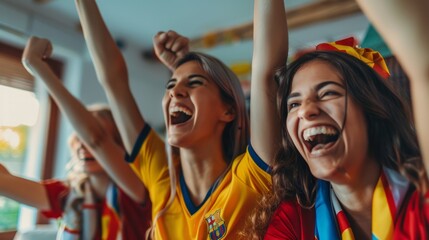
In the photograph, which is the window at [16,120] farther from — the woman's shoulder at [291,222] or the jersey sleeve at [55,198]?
the woman's shoulder at [291,222]

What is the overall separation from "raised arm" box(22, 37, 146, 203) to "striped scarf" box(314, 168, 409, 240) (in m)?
0.63

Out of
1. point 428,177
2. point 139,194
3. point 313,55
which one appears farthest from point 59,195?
point 428,177

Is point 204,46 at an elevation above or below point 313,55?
above

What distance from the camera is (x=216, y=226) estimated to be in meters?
0.68

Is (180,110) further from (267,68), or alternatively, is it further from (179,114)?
(267,68)

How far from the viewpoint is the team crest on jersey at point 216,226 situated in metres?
0.67

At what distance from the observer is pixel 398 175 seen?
48cm

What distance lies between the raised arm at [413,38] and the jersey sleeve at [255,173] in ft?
1.12

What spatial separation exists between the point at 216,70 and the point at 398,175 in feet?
1.53

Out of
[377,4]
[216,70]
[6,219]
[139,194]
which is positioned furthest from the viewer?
[6,219]

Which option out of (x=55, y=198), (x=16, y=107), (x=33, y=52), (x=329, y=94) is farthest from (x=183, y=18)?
(x=329, y=94)

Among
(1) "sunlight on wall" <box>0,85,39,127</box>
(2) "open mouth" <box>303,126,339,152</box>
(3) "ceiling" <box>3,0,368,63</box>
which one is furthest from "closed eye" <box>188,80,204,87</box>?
(3) "ceiling" <box>3,0,368,63</box>

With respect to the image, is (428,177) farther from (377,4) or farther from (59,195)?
(59,195)

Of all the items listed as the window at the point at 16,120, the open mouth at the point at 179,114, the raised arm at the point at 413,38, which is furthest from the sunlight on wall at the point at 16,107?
the raised arm at the point at 413,38
